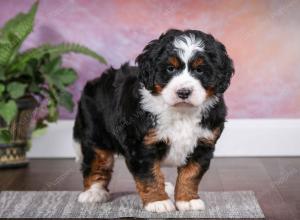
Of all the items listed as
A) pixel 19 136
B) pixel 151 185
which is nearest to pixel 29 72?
pixel 19 136

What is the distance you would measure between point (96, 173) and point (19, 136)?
1.46m

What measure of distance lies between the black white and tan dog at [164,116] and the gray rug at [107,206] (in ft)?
0.28

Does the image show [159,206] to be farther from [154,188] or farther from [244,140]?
[244,140]

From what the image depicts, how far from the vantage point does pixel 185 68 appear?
3752 millimetres

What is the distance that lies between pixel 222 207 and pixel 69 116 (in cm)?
229

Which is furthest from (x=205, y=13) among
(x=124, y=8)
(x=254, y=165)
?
(x=254, y=165)

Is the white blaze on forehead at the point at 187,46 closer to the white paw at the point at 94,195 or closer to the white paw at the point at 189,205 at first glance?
the white paw at the point at 189,205

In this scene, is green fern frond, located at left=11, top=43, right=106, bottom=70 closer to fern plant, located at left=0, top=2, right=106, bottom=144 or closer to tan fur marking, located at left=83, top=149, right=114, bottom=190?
fern plant, located at left=0, top=2, right=106, bottom=144

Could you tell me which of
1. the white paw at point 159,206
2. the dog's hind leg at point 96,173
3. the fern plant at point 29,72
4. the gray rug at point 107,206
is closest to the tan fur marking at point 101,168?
the dog's hind leg at point 96,173

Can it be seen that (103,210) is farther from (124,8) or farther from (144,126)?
(124,8)

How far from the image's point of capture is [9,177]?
5.29 m

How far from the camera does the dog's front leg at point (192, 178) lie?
405cm

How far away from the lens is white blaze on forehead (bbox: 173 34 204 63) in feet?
12.3

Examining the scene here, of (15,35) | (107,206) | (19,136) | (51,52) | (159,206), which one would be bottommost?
(19,136)
